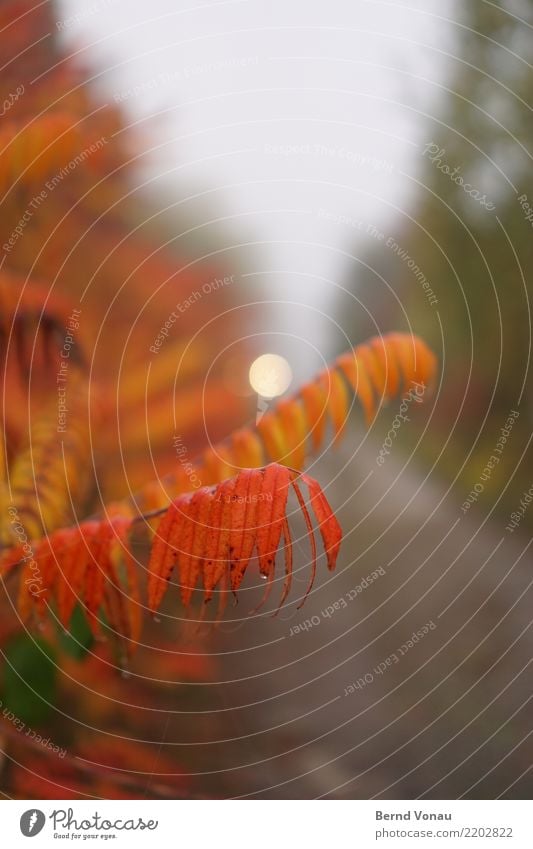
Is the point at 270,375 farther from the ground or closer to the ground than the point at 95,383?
closer to the ground

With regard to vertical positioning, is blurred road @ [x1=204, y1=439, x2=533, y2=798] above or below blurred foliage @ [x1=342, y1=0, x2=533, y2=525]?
below

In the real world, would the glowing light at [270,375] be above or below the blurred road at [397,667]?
above

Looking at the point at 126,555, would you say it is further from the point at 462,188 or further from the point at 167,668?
the point at 462,188

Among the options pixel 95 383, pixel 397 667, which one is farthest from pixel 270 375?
pixel 397 667

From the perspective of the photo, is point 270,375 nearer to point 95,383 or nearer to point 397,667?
point 95,383

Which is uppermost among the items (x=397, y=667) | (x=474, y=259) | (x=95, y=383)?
(x=95, y=383)

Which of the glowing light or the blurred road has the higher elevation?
the glowing light

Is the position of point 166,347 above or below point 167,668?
above
